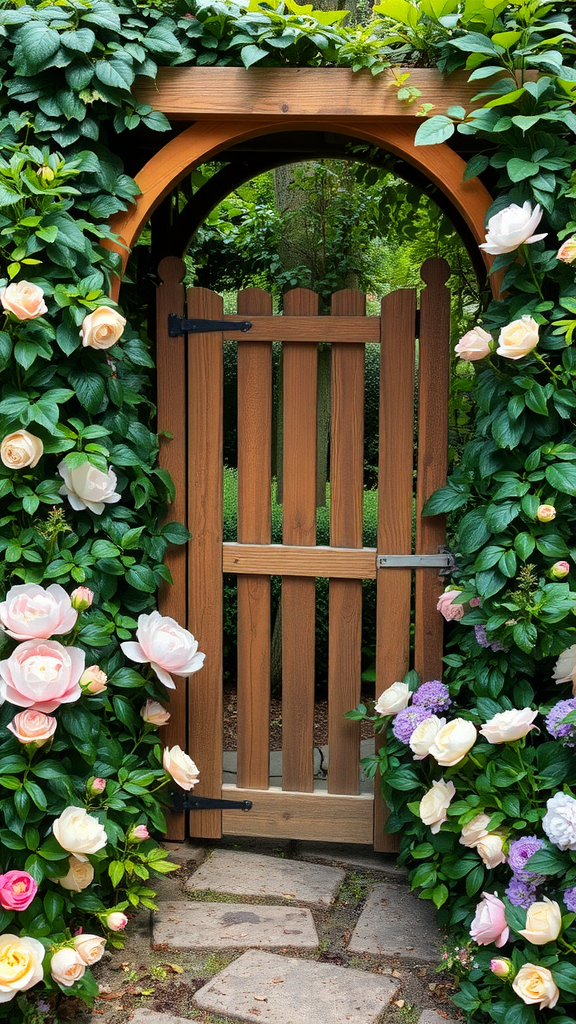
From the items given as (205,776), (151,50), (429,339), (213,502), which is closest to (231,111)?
(151,50)

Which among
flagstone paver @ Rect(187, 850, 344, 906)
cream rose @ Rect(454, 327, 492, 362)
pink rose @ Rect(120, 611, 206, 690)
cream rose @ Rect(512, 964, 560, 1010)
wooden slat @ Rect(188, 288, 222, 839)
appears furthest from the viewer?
wooden slat @ Rect(188, 288, 222, 839)

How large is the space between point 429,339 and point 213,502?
80cm

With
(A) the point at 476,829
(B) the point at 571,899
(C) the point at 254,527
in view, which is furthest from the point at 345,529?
(B) the point at 571,899

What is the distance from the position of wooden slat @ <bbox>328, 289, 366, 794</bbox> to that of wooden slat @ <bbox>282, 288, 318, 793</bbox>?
0.06m

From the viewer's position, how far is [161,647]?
219 centimetres

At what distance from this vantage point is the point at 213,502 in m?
2.59

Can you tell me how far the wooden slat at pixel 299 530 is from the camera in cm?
250

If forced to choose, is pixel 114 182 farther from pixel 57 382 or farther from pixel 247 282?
pixel 247 282

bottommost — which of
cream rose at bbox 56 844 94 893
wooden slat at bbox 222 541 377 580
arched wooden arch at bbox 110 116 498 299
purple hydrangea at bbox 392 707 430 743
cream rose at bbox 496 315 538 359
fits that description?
cream rose at bbox 56 844 94 893

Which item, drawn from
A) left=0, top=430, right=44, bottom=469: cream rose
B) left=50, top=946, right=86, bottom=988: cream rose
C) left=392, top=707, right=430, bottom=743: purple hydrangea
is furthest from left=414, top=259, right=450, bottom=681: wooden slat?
left=50, top=946, right=86, bottom=988: cream rose

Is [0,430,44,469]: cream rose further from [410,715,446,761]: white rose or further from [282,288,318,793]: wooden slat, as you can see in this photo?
[410,715,446,761]: white rose

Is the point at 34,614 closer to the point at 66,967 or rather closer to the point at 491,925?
the point at 66,967

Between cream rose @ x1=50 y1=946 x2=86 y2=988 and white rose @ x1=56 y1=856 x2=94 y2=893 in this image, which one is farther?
white rose @ x1=56 y1=856 x2=94 y2=893

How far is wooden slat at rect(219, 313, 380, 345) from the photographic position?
2.44 meters
